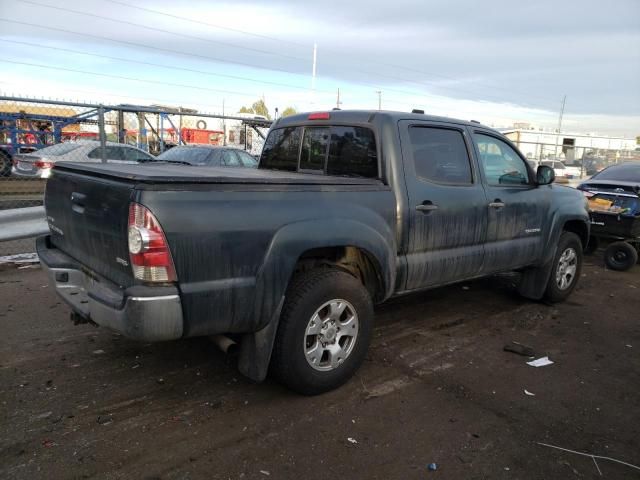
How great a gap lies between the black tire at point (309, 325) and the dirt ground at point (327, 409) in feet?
0.51

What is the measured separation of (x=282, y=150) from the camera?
16.2ft

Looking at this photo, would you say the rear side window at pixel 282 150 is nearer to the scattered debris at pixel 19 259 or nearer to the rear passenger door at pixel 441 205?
the rear passenger door at pixel 441 205

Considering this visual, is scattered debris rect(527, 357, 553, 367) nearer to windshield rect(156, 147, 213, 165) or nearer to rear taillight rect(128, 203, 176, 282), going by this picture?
rear taillight rect(128, 203, 176, 282)

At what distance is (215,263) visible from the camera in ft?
9.05

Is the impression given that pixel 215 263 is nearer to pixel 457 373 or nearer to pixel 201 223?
pixel 201 223

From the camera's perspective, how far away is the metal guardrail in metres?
5.87

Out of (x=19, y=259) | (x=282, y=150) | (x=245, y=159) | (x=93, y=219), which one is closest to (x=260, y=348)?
(x=93, y=219)

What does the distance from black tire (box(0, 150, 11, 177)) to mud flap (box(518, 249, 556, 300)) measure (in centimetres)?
1060

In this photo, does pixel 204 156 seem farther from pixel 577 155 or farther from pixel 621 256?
pixel 577 155

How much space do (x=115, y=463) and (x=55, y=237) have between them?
→ 6.24 feet

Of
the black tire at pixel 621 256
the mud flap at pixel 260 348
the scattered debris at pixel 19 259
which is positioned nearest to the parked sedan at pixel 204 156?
the scattered debris at pixel 19 259

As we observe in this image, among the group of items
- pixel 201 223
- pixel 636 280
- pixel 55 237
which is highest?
pixel 201 223

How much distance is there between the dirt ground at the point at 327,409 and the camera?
270 centimetres

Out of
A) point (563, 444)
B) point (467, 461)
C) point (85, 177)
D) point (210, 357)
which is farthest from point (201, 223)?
point (563, 444)
